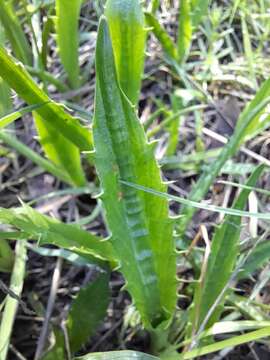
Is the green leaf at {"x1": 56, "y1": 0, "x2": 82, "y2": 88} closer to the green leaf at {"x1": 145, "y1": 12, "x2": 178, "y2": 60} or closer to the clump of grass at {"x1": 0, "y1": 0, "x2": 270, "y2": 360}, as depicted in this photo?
the clump of grass at {"x1": 0, "y1": 0, "x2": 270, "y2": 360}

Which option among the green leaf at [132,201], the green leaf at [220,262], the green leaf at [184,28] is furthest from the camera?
the green leaf at [184,28]

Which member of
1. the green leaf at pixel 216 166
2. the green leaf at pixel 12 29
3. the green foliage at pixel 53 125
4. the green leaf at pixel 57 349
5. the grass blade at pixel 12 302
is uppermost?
the green leaf at pixel 12 29

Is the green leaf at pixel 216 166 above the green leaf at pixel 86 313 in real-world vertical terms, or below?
above

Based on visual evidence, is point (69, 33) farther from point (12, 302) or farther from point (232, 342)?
point (232, 342)

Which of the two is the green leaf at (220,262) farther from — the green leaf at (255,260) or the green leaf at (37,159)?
the green leaf at (37,159)

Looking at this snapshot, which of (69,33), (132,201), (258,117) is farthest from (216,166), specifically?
(69,33)

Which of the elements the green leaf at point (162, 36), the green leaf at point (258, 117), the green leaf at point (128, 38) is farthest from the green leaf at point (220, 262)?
the green leaf at point (162, 36)

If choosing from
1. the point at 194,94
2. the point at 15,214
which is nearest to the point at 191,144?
the point at 194,94
